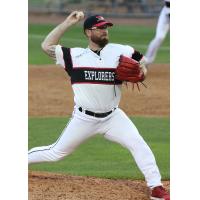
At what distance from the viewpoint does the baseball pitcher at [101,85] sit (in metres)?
5.73

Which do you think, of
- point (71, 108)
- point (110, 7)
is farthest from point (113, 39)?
point (71, 108)

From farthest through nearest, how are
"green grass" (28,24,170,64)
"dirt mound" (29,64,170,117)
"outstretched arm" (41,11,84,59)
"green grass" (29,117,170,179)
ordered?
"green grass" (28,24,170,64) → "dirt mound" (29,64,170,117) → "green grass" (29,117,170,179) → "outstretched arm" (41,11,84,59)

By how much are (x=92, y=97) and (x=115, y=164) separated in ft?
7.08

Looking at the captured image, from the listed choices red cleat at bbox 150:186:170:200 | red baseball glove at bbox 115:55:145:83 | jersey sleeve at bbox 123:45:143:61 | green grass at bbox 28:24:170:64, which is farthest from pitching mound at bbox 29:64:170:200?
green grass at bbox 28:24:170:64

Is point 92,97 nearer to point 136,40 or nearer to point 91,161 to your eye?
point 91,161

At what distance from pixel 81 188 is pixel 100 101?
101 cm

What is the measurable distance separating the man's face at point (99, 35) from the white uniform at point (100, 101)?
9 centimetres

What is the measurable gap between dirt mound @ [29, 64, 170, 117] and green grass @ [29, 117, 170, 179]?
76cm

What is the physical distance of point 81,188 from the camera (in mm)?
6281

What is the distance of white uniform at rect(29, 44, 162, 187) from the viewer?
5.74 metres

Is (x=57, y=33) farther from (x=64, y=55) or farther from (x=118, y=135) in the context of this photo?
(x=118, y=135)

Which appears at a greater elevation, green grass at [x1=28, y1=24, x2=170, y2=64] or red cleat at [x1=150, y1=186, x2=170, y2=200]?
green grass at [x1=28, y1=24, x2=170, y2=64]

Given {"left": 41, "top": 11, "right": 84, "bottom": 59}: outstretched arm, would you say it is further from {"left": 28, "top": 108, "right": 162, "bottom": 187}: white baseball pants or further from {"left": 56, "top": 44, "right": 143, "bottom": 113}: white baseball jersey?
{"left": 28, "top": 108, "right": 162, "bottom": 187}: white baseball pants

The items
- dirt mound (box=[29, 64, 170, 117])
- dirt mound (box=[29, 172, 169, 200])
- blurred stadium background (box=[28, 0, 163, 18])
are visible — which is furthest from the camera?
blurred stadium background (box=[28, 0, 163, 18])
